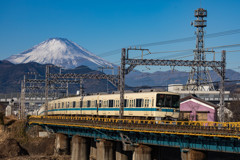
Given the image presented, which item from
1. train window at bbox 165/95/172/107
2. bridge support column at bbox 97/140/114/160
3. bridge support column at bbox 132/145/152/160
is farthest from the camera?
bridge support column at bbox 97/140/114/160

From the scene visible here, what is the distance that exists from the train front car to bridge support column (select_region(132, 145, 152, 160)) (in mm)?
4001

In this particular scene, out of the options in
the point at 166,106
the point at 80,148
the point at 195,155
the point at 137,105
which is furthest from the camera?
the point at 80,148

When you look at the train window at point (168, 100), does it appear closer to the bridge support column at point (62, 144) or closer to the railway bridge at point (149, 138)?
the railway bridge at point (149, 138)

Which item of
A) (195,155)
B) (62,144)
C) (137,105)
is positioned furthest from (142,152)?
(62,144)

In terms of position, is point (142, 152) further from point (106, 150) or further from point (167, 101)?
point (106, 150)

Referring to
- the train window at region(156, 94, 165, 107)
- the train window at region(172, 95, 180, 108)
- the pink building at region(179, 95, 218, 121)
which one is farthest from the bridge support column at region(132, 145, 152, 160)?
the pink building at region(179, 95, 218, 121)

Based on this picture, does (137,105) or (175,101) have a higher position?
(175,101)

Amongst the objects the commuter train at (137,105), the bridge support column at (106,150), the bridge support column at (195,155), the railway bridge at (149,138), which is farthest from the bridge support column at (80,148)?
the bridge support column at (195,155)

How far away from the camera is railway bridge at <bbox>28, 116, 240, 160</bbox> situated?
3722cm

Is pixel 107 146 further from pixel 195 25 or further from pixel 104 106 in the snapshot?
pixel 195 25

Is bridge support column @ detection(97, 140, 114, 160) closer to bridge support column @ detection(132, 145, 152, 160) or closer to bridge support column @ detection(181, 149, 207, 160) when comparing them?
bridge support column @ detection(132, 145, 152, 160)

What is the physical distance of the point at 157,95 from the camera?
A: 168 feet

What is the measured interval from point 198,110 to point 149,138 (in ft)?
97.4

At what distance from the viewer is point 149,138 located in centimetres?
4700
